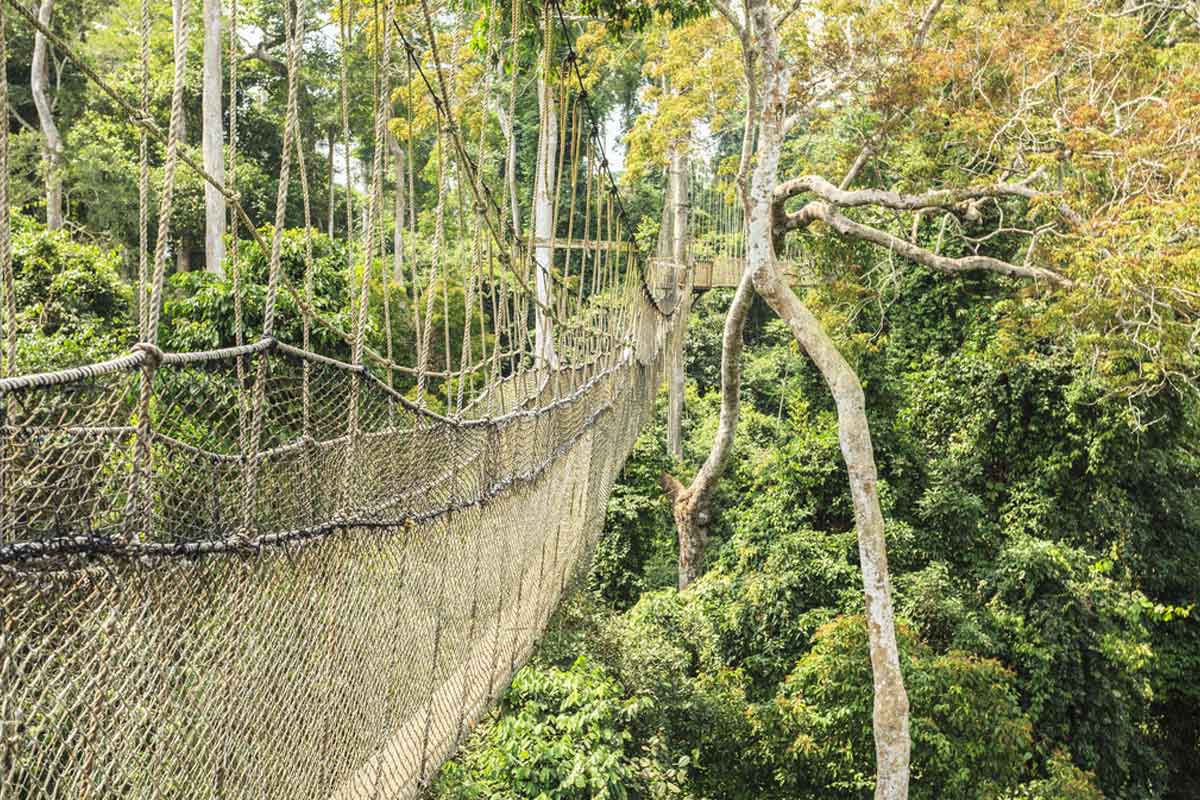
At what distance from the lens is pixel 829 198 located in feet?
19.0

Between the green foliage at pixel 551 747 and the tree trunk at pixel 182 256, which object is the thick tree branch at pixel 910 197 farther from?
the tree trunk at pixel 182 256

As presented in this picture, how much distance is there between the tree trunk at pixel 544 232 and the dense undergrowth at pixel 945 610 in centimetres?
167

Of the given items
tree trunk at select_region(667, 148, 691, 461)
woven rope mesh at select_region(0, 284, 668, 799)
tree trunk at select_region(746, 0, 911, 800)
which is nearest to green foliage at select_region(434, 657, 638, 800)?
tree trunk at select_region(746, 0, 911, 800)

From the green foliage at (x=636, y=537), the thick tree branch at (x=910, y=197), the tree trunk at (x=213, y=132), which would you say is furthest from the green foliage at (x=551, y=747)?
the tree trunk at (x=213, y=132)

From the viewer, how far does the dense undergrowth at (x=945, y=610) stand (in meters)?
5.75

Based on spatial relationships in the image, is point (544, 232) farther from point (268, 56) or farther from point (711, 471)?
point (268, 56)

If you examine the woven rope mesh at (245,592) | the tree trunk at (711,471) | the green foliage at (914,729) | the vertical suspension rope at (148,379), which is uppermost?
the vertical suspension rope at (148,379)

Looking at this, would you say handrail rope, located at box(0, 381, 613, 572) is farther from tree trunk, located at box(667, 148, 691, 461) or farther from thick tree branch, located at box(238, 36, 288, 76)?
thick tree branch, located at box(238, 36, 288, 76)

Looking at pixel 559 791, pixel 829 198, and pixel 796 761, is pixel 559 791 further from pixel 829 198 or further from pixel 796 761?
pixel 829 198

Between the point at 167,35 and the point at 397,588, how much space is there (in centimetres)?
1223

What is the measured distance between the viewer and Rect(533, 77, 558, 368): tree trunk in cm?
361

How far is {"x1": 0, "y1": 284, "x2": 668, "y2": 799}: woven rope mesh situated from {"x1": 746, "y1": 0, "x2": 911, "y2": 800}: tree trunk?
8.69 ft

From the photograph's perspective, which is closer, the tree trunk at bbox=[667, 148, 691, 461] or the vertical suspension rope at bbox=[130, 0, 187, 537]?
the vertical suspension rope at bbox=[130, 0, 187, 537]

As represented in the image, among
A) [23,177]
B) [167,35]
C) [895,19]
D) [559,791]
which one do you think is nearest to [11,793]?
[559,791]
